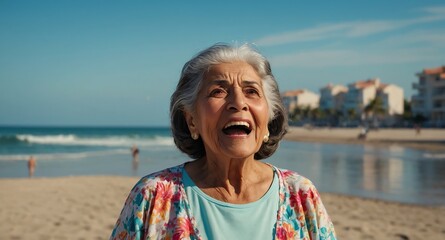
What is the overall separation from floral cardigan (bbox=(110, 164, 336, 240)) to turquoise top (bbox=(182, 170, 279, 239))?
2 cm

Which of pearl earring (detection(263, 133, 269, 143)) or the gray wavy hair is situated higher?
the gray wavy hair

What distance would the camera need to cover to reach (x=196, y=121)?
6.05 feet

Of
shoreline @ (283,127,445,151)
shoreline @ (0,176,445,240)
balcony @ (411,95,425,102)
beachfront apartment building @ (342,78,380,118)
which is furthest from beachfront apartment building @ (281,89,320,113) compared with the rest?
shoreline @ (0,176,445,240)

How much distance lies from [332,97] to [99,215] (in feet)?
372

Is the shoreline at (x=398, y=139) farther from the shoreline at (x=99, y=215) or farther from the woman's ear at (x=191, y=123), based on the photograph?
the woman's ear at (x=191, y=123)

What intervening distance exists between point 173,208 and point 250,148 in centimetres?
33

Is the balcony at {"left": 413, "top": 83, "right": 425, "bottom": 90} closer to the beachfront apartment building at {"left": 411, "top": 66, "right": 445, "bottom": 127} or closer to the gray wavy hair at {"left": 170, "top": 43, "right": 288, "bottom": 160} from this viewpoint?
the beachfront apartment building at {"left": 411, "top": 66, "right": 445, "bottom": 127}

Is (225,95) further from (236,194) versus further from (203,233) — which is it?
(203,233)

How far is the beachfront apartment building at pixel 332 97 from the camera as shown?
115 m

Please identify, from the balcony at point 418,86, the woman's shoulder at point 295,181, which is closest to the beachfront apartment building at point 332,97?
the balcony at point 418,86

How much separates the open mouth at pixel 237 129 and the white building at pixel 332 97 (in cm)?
11378

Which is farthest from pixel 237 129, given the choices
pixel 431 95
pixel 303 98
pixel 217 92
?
pixel 303 98

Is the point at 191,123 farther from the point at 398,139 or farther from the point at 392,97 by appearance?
the point at 392,97

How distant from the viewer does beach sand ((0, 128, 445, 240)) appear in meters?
7.48
